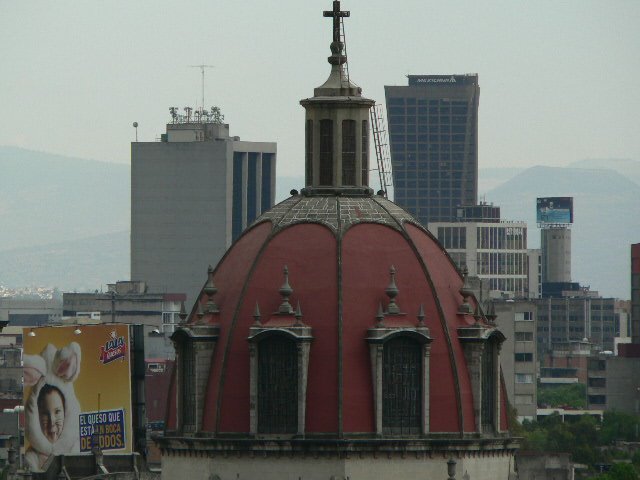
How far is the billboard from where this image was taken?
541 feet

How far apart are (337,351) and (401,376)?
223 cm

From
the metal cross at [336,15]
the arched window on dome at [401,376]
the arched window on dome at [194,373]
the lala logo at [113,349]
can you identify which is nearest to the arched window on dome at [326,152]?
the metal cross at [336,15]

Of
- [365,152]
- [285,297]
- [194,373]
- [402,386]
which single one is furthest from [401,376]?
[365,152]

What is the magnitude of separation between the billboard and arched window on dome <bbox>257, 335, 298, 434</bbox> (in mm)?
66139

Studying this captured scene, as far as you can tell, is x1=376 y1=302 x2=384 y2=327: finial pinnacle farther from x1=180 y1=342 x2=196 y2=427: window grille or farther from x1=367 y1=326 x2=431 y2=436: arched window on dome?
x1=180 y1=342 x2=196 y2=427: window grille

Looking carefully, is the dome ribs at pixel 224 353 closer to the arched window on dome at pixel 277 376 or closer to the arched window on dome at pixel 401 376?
the arched window on dome at pixel 277 376

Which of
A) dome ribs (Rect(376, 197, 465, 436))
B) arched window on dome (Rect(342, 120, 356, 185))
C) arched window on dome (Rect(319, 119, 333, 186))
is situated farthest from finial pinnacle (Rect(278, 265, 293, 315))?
arched window on dome (Rect(342, 120, 356, 185))

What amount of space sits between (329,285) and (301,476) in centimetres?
642

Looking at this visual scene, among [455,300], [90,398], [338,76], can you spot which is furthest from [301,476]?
[90,398]

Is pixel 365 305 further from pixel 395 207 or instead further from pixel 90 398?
pixel 90 398

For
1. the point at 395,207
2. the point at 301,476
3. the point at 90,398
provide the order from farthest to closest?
the point at 90,398 < the point at 395,207 < the point at 301,476

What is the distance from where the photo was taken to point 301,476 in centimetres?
9256

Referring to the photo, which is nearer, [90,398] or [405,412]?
[405,412]

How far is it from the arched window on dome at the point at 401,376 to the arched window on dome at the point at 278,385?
2564 mm
